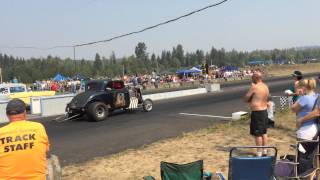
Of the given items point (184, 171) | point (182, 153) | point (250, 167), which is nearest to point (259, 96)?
point (182, 153)

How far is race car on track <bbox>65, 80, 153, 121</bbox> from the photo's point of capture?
723 inches

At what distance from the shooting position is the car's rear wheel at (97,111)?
18.1 meters

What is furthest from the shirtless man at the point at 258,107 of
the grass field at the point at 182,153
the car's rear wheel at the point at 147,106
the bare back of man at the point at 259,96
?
the car's rear wheel at the point at 147,106

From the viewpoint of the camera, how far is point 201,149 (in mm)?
10750

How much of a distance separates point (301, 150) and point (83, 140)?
25.6ft

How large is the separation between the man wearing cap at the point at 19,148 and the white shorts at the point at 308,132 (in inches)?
174

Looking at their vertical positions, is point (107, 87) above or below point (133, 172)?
above

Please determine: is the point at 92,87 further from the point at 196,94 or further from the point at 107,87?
the point at 196,94

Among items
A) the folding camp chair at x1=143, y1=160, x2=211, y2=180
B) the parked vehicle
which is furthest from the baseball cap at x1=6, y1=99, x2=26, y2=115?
the parked vehicle

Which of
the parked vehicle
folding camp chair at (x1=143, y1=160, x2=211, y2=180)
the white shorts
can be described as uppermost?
the parked vehicle

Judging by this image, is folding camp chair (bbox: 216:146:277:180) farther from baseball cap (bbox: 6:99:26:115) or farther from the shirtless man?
the shirtless man

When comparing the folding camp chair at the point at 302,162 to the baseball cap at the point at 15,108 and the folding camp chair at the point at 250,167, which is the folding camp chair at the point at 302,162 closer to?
the folding camp chair at the point at 250,167

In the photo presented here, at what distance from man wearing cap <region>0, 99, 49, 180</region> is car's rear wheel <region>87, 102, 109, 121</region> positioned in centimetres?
1354

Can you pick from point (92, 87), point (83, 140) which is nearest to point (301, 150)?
point (83, 140)
